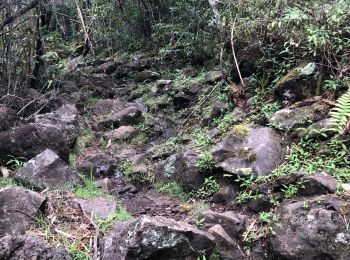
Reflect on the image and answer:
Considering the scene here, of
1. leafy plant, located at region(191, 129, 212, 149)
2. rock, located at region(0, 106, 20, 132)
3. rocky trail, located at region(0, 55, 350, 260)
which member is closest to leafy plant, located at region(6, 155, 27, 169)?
rocky trail, located at region(0, 55, 350, 260)

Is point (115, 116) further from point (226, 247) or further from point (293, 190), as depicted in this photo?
point (226, 247)

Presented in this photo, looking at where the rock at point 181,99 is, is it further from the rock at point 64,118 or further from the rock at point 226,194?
the rock at point 226,194

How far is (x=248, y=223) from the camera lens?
14.7 ft

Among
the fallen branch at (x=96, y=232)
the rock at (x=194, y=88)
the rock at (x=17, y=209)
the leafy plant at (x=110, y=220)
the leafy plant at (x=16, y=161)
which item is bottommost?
the rock at (x=194, y=88)

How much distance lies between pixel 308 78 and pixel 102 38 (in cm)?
1123

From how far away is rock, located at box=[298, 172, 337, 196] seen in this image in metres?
4.30

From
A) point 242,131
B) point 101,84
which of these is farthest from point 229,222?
point 101,84

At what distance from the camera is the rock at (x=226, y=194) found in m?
5.16

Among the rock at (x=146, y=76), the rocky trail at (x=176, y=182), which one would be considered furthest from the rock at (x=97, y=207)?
the rock at (x=146, y=76)

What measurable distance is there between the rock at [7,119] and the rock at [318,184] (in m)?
5.10

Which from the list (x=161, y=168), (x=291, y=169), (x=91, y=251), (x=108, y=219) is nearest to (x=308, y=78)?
(x=291, y=169)

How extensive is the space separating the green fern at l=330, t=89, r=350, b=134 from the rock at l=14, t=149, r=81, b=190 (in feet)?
12.3

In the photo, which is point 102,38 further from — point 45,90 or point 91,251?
point 91,251

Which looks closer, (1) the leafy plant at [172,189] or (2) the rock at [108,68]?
(1) the leafy plant at [172,189]
